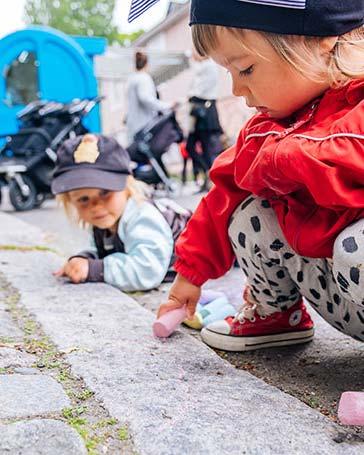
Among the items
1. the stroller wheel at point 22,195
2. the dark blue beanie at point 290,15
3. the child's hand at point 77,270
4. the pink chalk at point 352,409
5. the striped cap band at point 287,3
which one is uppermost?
the striped cap band at point 287,3

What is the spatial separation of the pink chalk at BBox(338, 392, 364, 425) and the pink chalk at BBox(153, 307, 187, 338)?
0.55 metres

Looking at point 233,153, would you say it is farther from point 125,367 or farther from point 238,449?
point 238,449

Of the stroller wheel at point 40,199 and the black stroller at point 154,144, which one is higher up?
the black stroller at point 154,144

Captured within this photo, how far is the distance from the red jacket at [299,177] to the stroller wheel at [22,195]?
4195 mm

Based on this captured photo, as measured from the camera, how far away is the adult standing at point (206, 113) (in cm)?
628

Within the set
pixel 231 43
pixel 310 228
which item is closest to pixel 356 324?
pixel 310 228

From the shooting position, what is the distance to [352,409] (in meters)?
1.06

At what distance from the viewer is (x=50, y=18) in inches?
1524

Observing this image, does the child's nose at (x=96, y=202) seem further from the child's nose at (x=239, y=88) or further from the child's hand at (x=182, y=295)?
the child's nose at (x=239, y=88)

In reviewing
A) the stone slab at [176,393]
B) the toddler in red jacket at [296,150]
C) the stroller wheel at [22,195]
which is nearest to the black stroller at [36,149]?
the stroller wheel at [22,195]

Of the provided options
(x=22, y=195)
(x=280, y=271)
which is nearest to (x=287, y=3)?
(x=280, y=271)

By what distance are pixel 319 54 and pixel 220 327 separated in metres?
0.70

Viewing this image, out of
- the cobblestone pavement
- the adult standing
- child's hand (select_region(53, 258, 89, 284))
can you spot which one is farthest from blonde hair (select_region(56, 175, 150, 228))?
the adult standing

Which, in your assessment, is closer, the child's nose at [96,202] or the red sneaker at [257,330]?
the red sneaker at [257,330]
